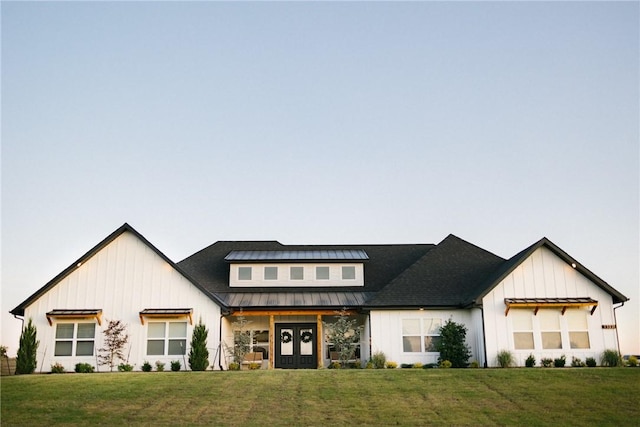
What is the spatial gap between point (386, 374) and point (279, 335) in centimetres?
905

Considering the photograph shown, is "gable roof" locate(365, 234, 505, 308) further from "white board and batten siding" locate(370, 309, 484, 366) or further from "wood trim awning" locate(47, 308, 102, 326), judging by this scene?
"wood trim awning" locate(47, 308, 102, 326)

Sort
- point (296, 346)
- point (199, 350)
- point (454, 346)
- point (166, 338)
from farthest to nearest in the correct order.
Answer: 1. point (296, 346)
2. point (166, 338)
3. point (454, 346)
4. point (199, 350)

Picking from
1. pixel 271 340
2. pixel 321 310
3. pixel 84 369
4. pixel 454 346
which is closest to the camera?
pixel 84 369

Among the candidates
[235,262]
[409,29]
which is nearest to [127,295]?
[235,262]

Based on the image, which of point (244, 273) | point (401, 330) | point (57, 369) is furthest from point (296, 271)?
point (57, 369)

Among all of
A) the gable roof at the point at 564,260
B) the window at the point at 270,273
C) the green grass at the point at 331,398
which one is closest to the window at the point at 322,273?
the window at the point at 270,273

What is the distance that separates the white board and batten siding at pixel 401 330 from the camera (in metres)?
27.6

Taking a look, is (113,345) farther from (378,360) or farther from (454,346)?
(454,346)

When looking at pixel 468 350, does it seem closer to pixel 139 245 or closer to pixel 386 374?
pixel 386 374

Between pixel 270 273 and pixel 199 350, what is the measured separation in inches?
277

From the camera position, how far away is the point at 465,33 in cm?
2755

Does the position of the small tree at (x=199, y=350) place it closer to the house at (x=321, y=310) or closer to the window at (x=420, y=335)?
the house at (x=321, y=310)

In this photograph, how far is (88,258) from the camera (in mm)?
27938

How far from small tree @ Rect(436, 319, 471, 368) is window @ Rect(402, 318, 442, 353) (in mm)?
523
